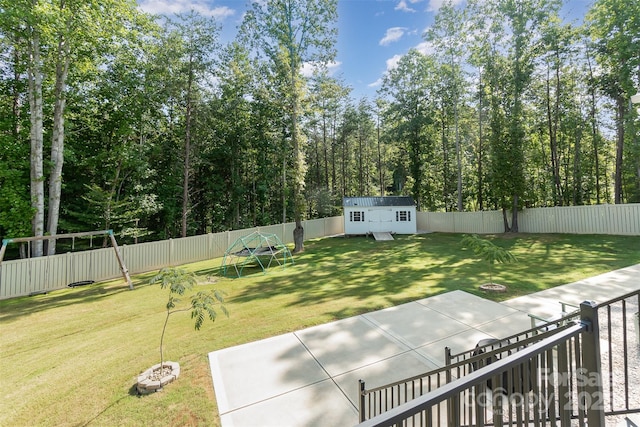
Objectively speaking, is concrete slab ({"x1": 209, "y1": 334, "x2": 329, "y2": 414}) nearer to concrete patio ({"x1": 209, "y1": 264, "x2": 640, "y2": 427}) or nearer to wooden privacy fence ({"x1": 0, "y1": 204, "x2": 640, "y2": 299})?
concrete patio ({"x1": 209, "y1": 264, "x2": 640, "y2": 427})

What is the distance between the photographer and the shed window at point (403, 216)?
→ 1972 centimetres

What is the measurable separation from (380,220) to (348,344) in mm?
15709

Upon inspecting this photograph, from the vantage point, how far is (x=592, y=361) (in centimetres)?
168

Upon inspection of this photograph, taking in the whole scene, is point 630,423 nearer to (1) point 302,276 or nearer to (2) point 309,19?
(1) point 302,276

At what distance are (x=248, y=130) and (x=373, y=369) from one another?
18.6 metres

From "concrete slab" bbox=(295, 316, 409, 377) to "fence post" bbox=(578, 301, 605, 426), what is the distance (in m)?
2.66

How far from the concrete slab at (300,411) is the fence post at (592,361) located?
203cm

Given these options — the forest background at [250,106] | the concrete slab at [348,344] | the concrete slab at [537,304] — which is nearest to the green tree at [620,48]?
the forest background at [250,106]

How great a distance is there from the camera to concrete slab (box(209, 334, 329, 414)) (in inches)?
137

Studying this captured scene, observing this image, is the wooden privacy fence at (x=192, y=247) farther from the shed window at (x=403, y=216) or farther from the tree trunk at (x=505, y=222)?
the shed window at (x=403, y=216)

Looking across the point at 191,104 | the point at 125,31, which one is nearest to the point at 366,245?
the point at 191,104

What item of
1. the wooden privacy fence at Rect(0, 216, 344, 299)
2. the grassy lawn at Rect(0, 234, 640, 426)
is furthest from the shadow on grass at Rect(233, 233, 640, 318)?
the wooden privacy fence at Rect(0, 216, 344, 299)

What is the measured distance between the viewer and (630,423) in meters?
2.36

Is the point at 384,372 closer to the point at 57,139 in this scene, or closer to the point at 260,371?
the point at 260,371
